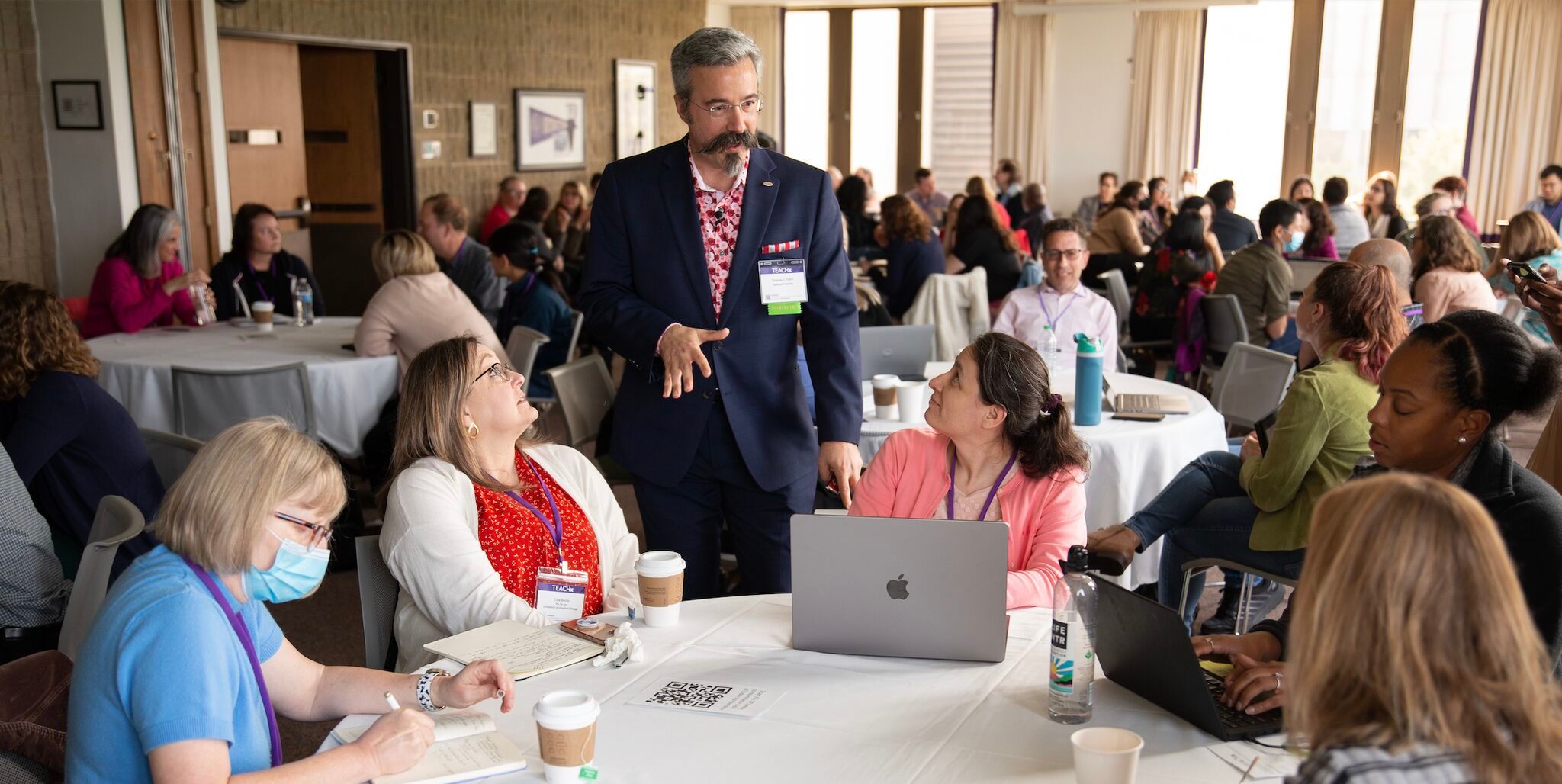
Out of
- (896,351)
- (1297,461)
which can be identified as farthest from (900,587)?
(896,351)

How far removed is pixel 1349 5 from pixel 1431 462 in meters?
12.5

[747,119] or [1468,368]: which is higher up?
→ [747,119]

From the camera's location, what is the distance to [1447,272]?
18.8ft

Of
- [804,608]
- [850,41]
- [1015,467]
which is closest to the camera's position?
[804,608]

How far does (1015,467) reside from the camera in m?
2.53

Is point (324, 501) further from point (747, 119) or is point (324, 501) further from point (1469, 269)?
point (1469, 269)

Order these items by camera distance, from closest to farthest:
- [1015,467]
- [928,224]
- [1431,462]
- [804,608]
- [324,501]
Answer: [324,501] → [804,608] → [1431,462] → [1015,467] → [928,224]

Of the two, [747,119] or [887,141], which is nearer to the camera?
[747,119]

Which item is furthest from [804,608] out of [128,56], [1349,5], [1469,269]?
[1349,5]

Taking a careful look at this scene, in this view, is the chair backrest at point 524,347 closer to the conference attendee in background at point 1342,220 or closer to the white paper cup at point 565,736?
the white paper cup at point 565,736

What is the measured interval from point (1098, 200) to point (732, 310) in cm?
1150

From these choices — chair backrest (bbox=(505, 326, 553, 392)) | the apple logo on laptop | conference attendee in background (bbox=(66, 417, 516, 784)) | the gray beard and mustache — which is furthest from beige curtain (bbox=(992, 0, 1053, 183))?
conference attendee in background (bbox=(66, 417, 516, 784))

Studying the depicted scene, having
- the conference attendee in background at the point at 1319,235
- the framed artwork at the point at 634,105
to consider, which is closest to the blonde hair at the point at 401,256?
the conference attendee in background at the point at 1319,235

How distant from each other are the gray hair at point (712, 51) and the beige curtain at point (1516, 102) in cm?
1192
